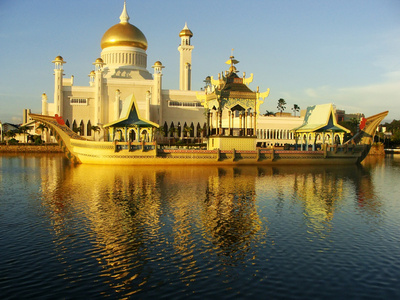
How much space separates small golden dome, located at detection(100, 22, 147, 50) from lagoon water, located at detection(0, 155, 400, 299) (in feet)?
188

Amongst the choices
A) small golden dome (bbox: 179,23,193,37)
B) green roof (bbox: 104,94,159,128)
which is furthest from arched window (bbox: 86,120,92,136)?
green roof (bbox: 104,94,159,128)

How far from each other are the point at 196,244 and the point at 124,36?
68.6 meters

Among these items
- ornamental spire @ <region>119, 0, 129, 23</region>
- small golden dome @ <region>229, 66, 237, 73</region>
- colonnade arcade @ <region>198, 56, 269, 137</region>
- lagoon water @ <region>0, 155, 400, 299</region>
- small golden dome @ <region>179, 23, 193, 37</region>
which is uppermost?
ornamental spire @ <region>119, 0, 129, 23</region>

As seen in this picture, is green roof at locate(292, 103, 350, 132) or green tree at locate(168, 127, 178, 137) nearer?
green roof at locate(292, 103, 350, 132)

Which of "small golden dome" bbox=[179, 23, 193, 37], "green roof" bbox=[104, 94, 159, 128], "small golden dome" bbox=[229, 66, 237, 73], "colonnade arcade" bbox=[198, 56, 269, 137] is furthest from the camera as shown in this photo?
"small golden dome" bbox=[179, 23, 193, 37]

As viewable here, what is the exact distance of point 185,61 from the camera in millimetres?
78812

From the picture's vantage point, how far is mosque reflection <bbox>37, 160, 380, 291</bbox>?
1118cm

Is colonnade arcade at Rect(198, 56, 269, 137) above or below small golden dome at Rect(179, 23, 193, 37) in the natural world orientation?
below

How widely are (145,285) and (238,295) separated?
7.12 ft

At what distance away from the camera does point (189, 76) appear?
7912 cm

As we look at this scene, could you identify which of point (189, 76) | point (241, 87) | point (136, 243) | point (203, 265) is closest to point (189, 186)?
point (136, 243)

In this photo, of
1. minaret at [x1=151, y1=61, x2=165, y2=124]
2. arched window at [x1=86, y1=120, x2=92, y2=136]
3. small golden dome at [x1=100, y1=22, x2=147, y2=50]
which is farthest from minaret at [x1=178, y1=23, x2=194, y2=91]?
arched window at [x1=86, y1=120, x2=92, y2=136]

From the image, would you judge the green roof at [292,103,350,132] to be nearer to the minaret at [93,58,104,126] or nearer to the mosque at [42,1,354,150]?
the mosque at [42,1,354,150]

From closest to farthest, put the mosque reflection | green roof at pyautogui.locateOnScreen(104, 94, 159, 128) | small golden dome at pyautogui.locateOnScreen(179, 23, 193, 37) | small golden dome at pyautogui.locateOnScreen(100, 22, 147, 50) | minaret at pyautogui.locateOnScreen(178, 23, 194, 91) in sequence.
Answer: the mosque reflection → green roof at pyautogui.locateOnScreen(104, 94, 159, 128) → small golden dome at pyautogui.locateOnScreen(100, 22, 147, 50) → minaret at pyautogui.locateOnScreen(178, 23, 194, 91) → small golden dome at pyautogui.locateOnScreen(179, 23, 193, 37)
